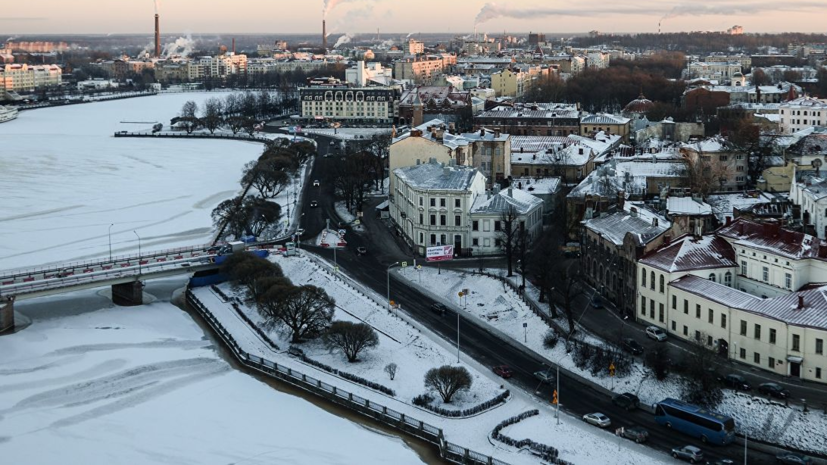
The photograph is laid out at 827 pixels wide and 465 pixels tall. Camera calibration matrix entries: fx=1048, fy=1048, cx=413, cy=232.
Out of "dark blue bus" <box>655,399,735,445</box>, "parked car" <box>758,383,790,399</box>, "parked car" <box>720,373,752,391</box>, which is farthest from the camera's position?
"parked car" <box>720,373,752,391</box>

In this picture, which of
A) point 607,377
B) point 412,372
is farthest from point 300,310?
point 607,377

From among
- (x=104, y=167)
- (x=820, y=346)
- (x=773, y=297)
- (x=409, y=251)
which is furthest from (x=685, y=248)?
(x=104, y=167)

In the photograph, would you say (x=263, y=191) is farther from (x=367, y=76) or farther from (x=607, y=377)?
(x=367, y=76)

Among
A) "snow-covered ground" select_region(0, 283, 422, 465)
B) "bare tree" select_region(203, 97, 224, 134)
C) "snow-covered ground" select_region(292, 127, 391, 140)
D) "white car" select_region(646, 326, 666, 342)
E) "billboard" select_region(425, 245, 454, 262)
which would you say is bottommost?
"snow-covered ground" select_region(0, 283, 422, 465)

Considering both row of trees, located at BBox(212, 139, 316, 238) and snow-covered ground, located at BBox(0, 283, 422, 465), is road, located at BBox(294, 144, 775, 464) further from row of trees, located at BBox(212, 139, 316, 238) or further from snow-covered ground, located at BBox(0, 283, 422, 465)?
snow-covered ground, located at BBox(0, 283, 422, 465)

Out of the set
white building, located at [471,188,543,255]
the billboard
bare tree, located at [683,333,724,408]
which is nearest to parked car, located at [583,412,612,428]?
bare tree, located at [683,333,724,408]

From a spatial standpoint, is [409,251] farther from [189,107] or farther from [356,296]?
[189,107]
